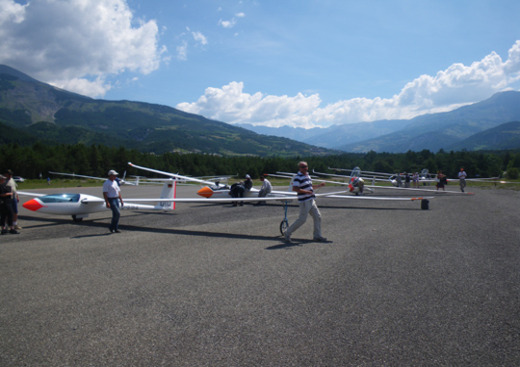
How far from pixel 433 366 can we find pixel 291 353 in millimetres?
1379

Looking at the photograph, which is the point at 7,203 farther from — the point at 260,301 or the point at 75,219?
the point at 260,301

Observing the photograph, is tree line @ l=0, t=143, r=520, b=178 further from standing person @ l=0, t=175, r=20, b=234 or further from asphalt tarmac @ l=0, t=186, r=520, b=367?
asphalt tarmac @ l=0, t=186, r=520, b=367

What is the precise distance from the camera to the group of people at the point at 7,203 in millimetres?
10250

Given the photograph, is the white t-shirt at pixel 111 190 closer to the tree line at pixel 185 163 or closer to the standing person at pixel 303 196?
the standing person at pixel 303 196

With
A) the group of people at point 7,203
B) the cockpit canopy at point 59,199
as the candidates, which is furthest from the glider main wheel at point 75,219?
the group of people at point 7,203

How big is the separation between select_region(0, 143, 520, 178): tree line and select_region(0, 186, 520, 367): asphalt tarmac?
7923 cm

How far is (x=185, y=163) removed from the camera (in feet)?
360

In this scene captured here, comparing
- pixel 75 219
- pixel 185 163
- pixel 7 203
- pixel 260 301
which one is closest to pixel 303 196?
pixel 260 301

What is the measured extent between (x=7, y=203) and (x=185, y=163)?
100974 millimetres

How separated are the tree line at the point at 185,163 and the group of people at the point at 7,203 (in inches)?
2891

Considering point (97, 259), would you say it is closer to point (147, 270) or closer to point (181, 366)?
point (147, 270)

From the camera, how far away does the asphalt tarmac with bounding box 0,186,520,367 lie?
11.3ft

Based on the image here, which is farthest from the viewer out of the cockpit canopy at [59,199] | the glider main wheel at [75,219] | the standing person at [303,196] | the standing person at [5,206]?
the glider main wheel at [75,219]

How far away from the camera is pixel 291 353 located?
135 inches
